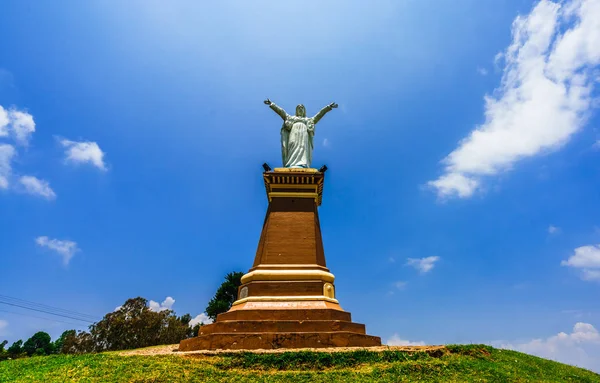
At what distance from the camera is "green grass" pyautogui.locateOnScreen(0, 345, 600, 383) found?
684 cm

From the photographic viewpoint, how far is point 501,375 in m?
6.96

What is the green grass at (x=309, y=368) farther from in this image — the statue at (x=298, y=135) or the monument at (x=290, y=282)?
the statue at (x=298, y=135)

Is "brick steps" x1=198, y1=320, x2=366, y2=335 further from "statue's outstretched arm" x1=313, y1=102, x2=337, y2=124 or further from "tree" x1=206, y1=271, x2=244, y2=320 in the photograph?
"tree" x1=206, y1=271, x2=244, y2=320

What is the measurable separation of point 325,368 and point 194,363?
9.21 feet

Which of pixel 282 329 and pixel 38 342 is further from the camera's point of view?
pixel 38 342

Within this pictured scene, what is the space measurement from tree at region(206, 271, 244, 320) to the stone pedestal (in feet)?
60.3

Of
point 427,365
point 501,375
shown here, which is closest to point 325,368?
point 427,365

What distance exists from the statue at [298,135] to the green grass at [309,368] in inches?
313

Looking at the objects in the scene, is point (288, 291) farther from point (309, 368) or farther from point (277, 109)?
point (277, 109)

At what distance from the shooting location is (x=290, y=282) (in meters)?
11.3

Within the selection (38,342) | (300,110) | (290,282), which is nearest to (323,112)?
(300,110)

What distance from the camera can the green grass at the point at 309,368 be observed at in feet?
22.4

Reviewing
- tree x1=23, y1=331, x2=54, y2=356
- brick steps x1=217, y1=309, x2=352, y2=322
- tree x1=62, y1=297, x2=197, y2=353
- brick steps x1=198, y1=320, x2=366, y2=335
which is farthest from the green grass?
tree x1=23, y1=331, x2=54, y2=356

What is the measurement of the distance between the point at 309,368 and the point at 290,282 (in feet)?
12.8
